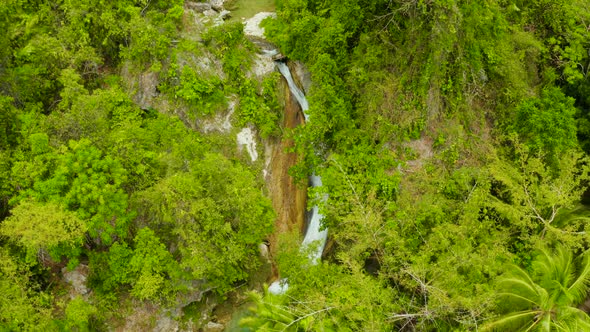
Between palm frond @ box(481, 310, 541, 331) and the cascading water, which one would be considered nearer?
palm frond @ box(481, 310, 541, 331)

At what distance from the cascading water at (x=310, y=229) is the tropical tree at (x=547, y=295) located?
19.6 feet

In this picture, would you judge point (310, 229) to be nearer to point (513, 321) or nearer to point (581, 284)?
point (513, 321)

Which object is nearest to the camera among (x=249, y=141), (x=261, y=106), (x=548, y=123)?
(x=548, y=123)

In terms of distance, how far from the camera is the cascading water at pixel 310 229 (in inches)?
574

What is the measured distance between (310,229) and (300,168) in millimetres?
2553

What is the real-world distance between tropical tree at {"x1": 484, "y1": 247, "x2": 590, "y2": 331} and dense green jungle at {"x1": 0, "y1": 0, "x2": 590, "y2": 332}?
60 millimetres

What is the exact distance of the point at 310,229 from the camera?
1622 centimetres

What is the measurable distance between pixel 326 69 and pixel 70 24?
409 inches

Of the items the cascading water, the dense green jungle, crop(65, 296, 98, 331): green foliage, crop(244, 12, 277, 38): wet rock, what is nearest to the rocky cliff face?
the dense green jungle

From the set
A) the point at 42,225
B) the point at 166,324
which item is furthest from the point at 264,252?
the point at 42,225

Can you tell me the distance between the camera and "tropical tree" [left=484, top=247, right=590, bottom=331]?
37.2 ft

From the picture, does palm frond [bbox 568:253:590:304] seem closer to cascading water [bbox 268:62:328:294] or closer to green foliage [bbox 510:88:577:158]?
green foliage [bbox 510:88:577:158]

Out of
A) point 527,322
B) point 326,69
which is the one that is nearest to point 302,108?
point 326,69

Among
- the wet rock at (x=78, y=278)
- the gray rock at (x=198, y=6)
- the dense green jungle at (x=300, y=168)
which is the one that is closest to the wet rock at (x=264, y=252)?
the dense green jungle at (x=300, y=168)
